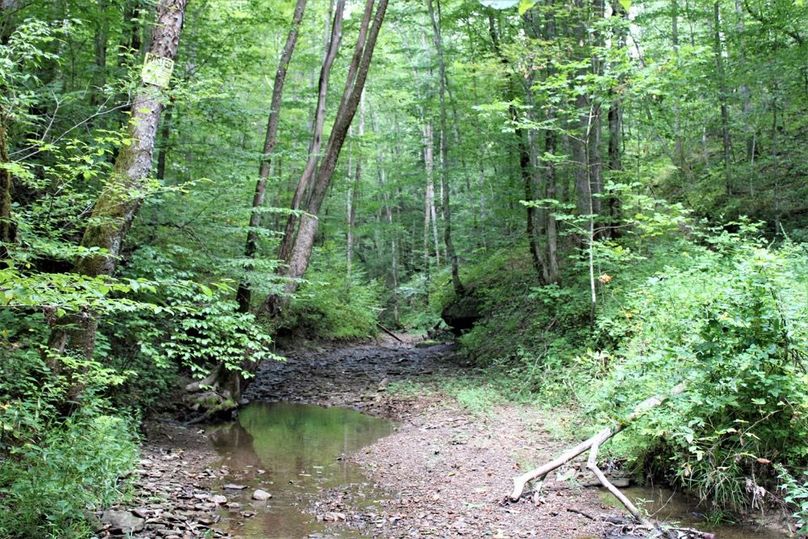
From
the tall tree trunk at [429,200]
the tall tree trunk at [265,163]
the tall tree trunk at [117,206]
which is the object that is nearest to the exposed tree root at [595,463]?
the tall tree trunk at [117,206]

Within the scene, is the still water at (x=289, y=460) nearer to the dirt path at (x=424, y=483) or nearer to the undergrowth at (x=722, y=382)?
the dirt path at (x=424, y=483)

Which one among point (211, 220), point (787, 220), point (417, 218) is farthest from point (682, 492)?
point (417, 218)

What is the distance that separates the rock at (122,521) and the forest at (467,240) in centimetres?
17

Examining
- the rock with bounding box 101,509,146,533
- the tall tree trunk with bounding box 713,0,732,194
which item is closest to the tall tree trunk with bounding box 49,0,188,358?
the rock with bounding box 101,509,146,533

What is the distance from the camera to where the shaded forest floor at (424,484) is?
4918 mm

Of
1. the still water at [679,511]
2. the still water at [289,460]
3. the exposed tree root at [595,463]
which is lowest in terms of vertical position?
the still water at [289,460]

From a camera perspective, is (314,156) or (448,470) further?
(314,156)

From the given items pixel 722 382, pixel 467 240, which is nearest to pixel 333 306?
pixel 467 240

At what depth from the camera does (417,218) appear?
32938 millimetres

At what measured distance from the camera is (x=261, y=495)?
6059mm

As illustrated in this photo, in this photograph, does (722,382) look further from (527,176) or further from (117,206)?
(527,176)

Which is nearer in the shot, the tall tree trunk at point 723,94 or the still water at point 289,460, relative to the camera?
the still water at point 289,460

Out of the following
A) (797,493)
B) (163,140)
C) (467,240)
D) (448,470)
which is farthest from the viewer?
(467,240)

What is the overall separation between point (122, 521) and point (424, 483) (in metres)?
3.22
